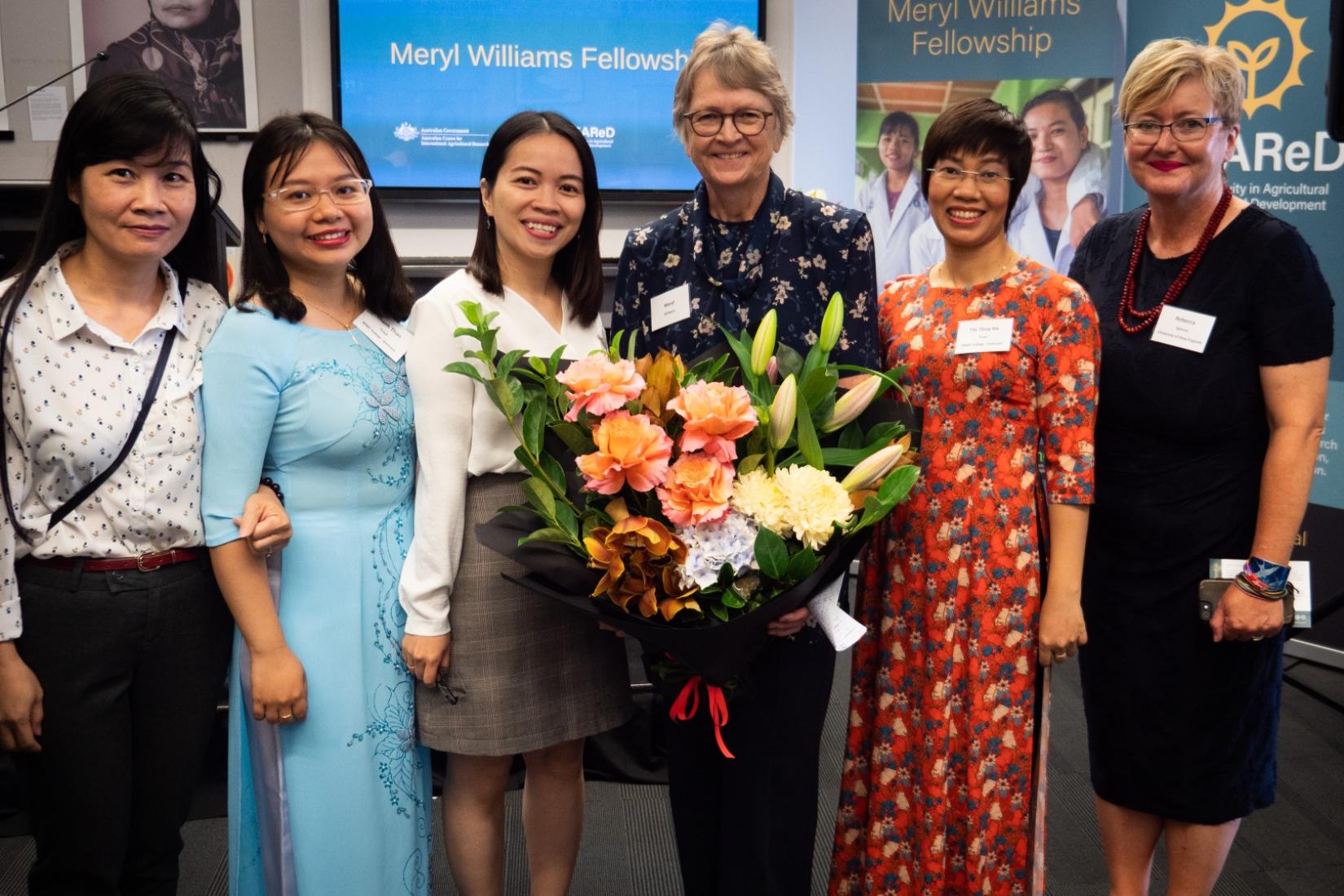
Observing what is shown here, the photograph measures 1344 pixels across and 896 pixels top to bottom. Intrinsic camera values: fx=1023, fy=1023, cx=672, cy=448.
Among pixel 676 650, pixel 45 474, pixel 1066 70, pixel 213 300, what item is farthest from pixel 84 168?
pixel 1066 70

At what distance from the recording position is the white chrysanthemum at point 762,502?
1.36 meters

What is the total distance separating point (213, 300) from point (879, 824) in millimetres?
1521

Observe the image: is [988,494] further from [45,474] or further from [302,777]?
[45,474]

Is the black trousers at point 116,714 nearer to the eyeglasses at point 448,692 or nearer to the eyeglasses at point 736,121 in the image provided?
the eyeglasses at point 448,692

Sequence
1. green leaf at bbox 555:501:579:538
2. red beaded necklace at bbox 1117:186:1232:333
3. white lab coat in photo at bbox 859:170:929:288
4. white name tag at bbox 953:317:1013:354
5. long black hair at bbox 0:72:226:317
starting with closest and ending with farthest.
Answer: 1. green leaf at bbox 555:501:579:538
2. long black hair at bbox 0:72:226:317
3. white name tag at bbox 953:317:1013:354
4. red beaded necklace at bbox 1117:186:1232:333
5. white lab coat in photo at bbox 859:170:929:288

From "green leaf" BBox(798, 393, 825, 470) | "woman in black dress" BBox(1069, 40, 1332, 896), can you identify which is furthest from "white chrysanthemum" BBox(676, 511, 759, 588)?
"woman in black dress" BBox(1069, 40, 1332, 896)

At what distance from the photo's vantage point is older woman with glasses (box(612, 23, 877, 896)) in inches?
65.4

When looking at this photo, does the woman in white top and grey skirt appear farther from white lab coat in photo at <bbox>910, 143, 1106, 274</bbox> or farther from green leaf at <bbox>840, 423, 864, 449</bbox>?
white lab coat in photo at <bbox>910, 143, 1106, 274</bbox>

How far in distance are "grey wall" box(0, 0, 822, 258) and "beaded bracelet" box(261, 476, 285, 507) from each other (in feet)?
10.8

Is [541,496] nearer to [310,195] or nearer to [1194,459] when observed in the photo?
[310,195]

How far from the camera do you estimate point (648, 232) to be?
186cm

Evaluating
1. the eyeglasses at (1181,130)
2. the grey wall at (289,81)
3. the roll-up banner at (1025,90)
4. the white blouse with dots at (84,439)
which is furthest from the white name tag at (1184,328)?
the grey wall at (289,81)

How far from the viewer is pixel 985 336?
1787 millimetres

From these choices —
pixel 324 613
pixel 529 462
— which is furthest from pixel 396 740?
pixel 529 462
